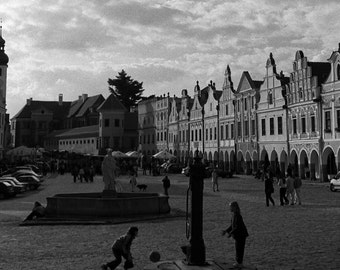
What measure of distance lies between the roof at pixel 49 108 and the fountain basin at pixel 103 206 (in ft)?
372

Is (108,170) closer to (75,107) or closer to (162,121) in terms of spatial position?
(162,121)

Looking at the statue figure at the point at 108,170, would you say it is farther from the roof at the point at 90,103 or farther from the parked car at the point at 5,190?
the roof at the point at 90,103

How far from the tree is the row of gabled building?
3119 cm

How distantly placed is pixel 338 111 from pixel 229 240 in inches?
1182

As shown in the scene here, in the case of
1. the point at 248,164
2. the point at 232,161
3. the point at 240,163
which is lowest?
the point at 248,164

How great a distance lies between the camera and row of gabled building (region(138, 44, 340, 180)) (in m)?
41.6

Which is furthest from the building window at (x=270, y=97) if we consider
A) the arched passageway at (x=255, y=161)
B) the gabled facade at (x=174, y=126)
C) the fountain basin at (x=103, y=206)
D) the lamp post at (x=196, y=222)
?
the lamp post at (x=196, y=222)

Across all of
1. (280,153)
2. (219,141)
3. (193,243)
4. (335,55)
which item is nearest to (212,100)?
(219,141)

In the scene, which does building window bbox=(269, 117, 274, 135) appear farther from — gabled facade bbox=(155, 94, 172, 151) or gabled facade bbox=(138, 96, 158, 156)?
gabled facade bbox=(138, 96, 158, 156)

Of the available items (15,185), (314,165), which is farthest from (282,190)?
(314,165)

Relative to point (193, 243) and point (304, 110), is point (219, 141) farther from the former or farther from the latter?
point (193, 243)

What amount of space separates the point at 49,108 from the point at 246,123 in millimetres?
90905

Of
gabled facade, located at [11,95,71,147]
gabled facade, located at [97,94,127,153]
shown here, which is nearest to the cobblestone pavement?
gabled facade, located at [97,94,127,153]

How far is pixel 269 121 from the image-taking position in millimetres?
51500
